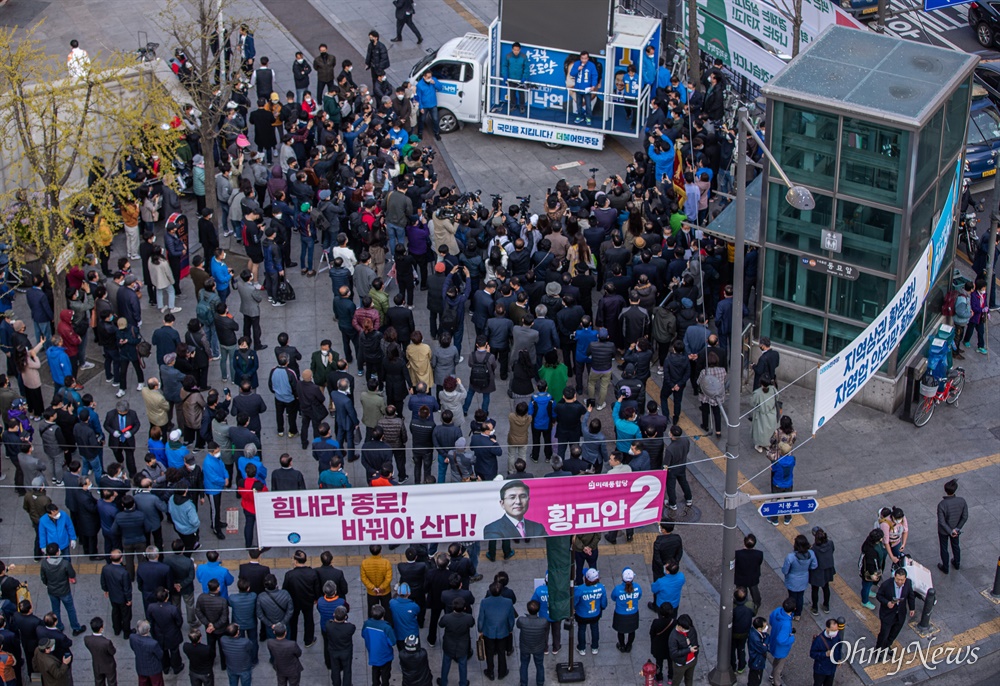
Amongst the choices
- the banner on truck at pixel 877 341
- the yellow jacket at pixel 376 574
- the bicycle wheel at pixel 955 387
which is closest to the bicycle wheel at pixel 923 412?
the bicycle wheel at pixel 955 387

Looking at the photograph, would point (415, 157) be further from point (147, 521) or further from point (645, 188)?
point (147, 521)

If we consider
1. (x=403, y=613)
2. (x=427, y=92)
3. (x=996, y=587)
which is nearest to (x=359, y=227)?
(x=427, y=92)

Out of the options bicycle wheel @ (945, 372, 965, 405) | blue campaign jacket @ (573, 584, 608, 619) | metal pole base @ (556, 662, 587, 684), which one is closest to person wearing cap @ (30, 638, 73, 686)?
metal pole base @ (556, 662, 587, 684)

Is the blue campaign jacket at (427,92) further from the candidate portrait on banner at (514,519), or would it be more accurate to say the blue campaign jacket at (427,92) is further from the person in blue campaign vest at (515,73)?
the candidate portrait on banner at (514,519)

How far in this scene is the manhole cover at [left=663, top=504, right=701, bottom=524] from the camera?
23.2m

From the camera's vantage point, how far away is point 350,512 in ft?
66.6

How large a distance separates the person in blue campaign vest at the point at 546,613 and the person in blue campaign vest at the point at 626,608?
75cm

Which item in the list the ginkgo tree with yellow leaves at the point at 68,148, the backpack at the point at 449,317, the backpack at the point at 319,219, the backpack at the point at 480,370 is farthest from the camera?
the backpack at the point at 319,219

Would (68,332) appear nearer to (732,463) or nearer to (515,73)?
(732,463)

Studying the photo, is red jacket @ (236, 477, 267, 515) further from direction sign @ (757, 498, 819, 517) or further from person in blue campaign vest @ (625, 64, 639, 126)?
person in blue campaign vest @ (625, 64, 639, 126)

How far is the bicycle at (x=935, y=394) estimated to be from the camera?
2467 centimetres

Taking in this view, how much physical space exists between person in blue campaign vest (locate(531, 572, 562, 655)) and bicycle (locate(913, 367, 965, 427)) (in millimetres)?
7433

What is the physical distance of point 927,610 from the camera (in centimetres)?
2109

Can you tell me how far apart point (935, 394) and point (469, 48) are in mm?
13359
